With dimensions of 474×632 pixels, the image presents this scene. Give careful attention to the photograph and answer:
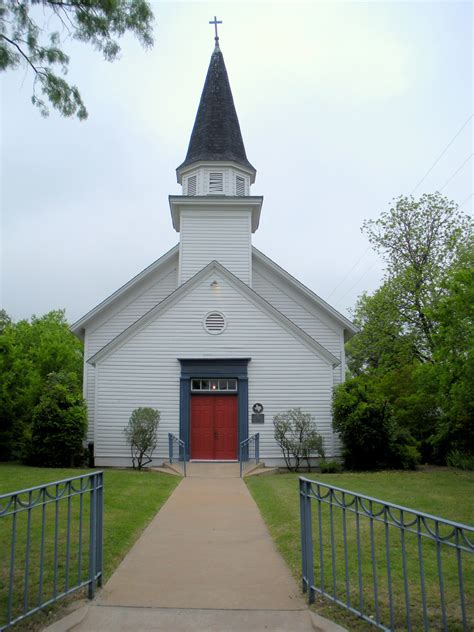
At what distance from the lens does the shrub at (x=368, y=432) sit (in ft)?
56.0

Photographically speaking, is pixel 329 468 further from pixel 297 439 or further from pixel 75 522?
pixel 75 522

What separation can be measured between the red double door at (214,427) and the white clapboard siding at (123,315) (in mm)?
4183

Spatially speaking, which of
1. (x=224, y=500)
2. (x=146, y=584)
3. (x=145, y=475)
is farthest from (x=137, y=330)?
(x=146, y=584)

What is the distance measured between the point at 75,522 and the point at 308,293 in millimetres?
13817

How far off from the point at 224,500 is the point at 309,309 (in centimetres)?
1095

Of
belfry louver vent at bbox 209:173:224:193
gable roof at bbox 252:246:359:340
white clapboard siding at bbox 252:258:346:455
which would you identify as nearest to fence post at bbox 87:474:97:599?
white clapboard siding at bbox 252:258:346:455

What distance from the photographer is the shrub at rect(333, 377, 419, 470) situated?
56.0 ft

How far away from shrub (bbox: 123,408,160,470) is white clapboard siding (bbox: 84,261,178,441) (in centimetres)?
312

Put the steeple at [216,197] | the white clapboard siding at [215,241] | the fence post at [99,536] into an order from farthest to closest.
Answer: the steeple at [216,197] → the white clapboard siding at [215,241] → the fence post at [99,536]

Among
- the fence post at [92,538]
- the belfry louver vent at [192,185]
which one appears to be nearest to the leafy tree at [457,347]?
the belfry louver vent at [192,185]

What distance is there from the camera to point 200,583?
19.7 feet

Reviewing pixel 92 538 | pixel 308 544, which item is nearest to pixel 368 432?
pixel 308 544

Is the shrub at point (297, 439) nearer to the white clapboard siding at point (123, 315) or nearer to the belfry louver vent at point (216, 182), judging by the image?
the white clapboard siding at point (123, 315)

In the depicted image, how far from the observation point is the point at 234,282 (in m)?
19.0
